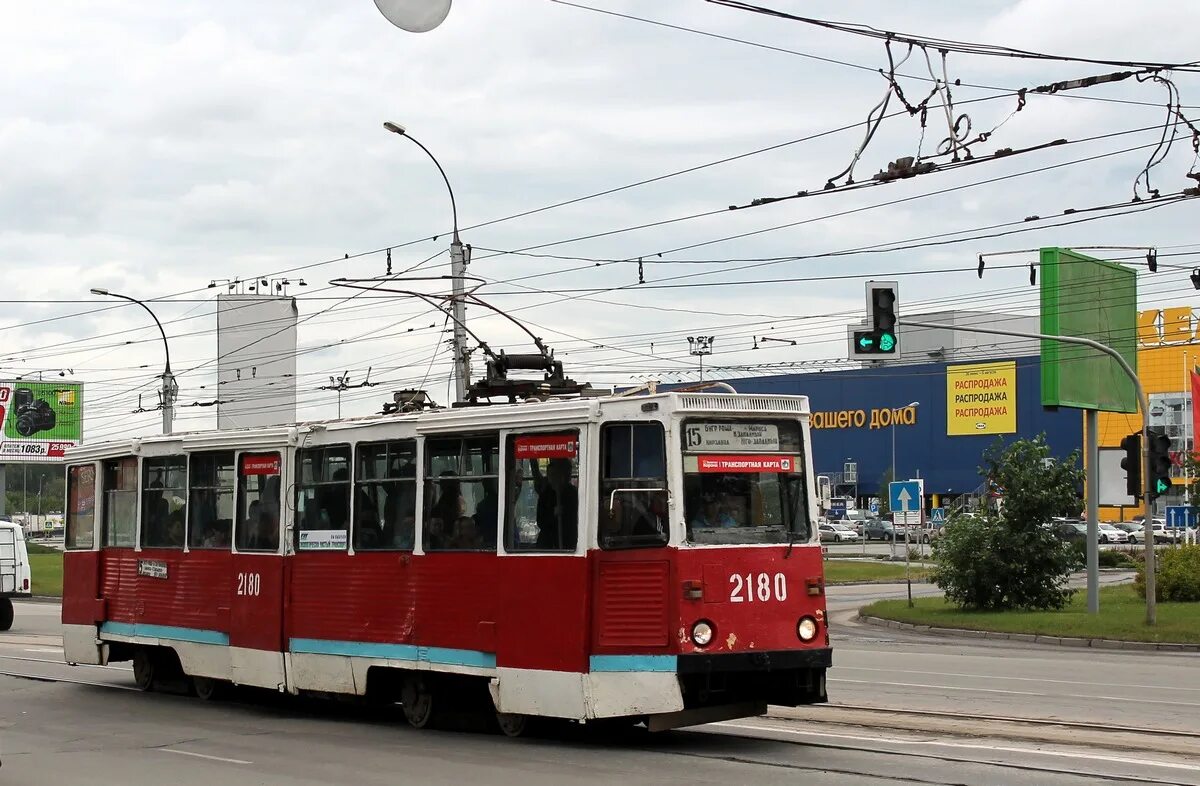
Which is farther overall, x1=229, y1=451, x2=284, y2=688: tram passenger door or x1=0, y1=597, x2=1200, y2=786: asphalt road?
x1=229, y1=451, x2=284, y2=688: tram passenger door

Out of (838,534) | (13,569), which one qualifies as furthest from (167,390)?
(838,534)

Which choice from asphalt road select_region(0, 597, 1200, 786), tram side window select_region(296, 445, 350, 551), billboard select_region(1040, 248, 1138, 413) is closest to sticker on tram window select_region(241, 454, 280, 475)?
tram side window select_region(296, 445, 350, 551)

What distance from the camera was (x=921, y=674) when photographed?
65.6 feet

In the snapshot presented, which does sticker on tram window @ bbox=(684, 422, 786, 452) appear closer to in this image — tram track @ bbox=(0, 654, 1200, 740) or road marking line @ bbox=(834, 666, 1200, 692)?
tram track @ bbox=(0, 654, 1200, 740)

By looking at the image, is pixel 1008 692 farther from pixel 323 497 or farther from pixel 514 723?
pixel 323 497

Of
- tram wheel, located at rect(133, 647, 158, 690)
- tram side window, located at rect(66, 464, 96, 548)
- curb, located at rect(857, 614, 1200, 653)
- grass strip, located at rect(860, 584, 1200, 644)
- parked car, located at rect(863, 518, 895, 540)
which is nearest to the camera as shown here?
tram wheel, located at rect(133, 647, 158, 690)

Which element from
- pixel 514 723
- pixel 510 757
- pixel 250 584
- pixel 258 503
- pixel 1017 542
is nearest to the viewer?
pixel 510 757

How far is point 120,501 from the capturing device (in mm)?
19406

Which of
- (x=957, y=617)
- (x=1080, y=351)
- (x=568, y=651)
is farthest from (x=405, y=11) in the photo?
(x=1080, y=351)

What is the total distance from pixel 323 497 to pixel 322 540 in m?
0.44

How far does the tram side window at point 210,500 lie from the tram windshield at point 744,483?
672 cm

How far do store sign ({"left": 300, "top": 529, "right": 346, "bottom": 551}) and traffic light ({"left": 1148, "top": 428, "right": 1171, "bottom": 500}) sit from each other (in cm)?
1792

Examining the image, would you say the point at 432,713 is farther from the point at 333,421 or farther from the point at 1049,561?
the point at 1049,561

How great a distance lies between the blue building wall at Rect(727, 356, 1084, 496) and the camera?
9656 centimetres
